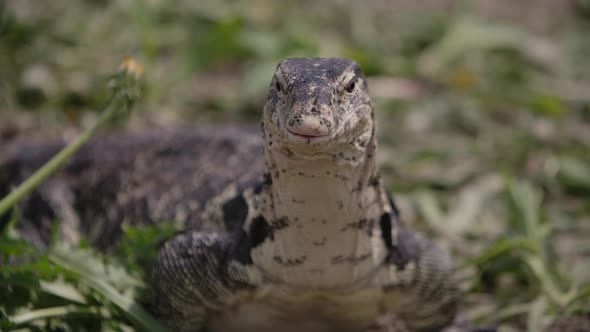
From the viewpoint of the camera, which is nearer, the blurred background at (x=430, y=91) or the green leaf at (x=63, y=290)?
the green leaf at (x=63, y=290)

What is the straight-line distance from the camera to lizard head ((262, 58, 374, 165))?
109 inches

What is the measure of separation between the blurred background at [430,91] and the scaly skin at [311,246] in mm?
706

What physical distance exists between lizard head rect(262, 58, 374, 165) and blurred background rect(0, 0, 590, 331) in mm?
1377

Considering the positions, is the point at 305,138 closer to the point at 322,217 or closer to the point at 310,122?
the point at 310,122

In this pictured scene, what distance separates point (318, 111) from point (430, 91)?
435cm

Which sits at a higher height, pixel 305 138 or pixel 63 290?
pixel 305 138

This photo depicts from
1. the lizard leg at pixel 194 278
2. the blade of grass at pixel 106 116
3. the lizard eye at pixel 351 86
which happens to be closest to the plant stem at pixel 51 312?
the lizard leg at pixel 194 278

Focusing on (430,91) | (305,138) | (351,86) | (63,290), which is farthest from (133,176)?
(430,91)

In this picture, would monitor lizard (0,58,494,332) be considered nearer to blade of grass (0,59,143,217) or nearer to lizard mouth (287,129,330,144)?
lizard mouth (287,129,330,144)

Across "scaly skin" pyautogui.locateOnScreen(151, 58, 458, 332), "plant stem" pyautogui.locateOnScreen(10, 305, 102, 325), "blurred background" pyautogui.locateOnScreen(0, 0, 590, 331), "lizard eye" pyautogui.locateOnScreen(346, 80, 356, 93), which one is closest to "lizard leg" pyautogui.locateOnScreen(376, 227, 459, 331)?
"scaly skin" pyautogui.locateOnScreen(151, 58, 458, 332)

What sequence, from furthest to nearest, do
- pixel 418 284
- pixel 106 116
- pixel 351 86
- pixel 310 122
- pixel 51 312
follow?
pixel 418 284 → pixel 51 312 → pixel 106 116 → pixel 351 86 → pixel 310 122

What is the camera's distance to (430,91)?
22.9 ft

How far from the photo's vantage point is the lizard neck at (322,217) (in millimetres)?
3045

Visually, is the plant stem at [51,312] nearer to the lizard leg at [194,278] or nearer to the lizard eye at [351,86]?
the lizard leg at [194,278]
